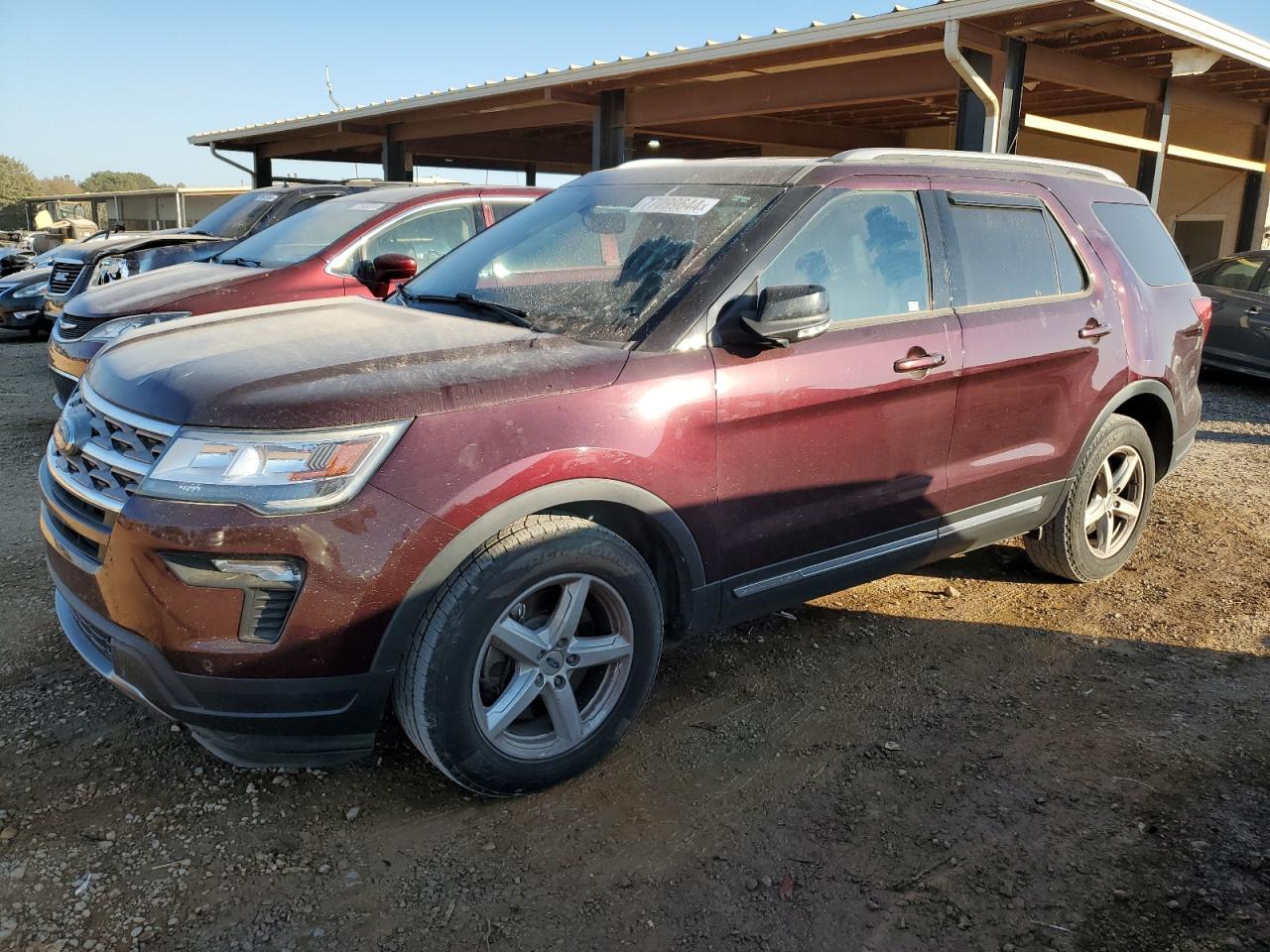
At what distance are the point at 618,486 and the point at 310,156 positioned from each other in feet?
76.9

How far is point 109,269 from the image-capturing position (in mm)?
9148

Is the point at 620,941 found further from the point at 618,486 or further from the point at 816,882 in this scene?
the point at 618,486

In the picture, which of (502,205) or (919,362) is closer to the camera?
(919,362)

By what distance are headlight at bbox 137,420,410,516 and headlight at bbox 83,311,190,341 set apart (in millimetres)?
4095

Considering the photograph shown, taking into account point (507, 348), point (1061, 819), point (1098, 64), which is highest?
point (1098, 64)

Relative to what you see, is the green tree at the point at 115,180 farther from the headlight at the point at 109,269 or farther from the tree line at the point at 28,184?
the headlight at the point at 109,269

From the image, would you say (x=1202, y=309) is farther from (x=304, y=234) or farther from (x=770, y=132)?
(x=770, y=132)

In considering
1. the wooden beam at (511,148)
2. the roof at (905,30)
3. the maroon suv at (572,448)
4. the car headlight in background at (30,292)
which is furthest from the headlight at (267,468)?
the wooden beam at (511,148)

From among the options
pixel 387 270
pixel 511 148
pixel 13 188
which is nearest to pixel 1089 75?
pixel 387 270

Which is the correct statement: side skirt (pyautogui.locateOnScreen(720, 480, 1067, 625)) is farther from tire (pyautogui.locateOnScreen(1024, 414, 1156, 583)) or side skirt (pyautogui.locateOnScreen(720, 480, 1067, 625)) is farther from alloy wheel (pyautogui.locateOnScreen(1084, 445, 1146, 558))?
alloy wheel (pyautogui.locateOnScreen(1084, 445, 1146, 558))

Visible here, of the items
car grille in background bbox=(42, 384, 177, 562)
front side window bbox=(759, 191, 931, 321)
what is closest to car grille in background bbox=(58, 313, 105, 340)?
car grille in background bbox=(42, 384, 177, 562)

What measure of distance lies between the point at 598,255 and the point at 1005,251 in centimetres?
173

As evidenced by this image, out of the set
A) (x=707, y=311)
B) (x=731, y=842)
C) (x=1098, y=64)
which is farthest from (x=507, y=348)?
(x=1098, y=64)

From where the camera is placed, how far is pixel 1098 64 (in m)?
10.5
